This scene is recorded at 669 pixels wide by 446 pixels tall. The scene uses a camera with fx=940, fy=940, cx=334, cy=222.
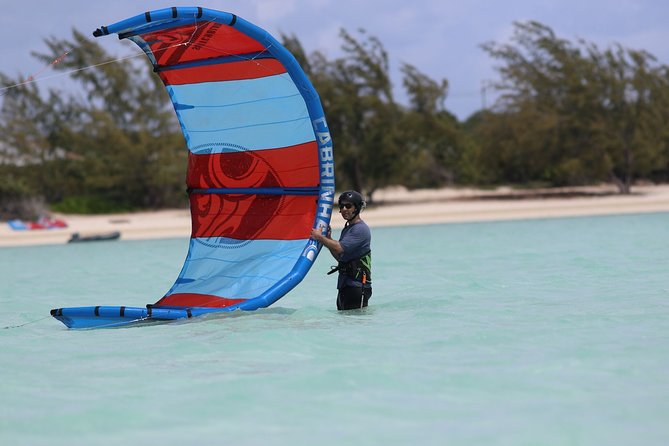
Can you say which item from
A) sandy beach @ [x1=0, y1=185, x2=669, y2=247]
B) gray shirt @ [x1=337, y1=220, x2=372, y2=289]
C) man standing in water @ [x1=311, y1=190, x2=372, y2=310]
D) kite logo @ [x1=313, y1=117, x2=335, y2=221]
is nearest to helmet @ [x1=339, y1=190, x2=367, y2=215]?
man standing in water @ [x1=311, y1=190, x2=372, y2=310]

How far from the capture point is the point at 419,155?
85.3ft

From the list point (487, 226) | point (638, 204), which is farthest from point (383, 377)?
point (638, 204)

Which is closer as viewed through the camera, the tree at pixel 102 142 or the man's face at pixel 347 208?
the man's face at pixel 347 208

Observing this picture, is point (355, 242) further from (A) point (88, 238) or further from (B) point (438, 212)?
(B) point (438, 212)

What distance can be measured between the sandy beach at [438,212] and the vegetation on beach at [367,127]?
824 millimetres

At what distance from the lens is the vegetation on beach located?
25.0 m

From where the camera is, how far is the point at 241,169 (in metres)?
7.14

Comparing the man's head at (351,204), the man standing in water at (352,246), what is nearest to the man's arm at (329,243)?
the man standing in water at (352,246)

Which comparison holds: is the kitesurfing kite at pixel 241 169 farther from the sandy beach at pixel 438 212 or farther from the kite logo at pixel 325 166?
the sandy beach at pixel 438 212

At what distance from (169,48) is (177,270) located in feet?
19.8

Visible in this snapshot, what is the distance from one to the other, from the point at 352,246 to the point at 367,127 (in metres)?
18.9

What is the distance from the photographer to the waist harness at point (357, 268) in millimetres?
6531

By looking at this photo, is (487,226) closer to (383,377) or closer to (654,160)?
(654,160)

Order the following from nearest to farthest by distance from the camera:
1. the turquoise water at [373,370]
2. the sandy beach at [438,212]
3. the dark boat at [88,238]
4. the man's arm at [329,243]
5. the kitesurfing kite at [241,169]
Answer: the turquoise water at [373,370], the man's arm at [329,243], the kitesurfing kite at [241,169], the dark boat at [88,238], the sandy beach at [438,212]
